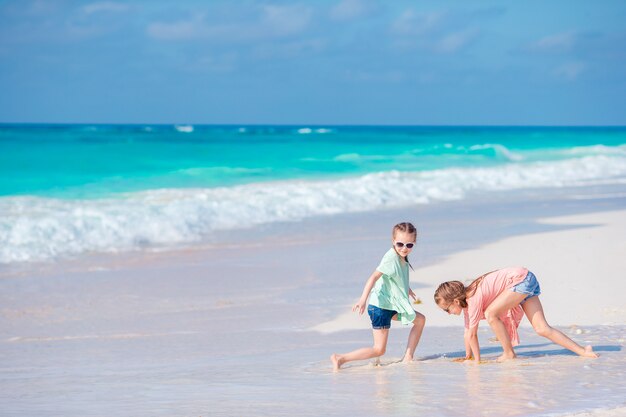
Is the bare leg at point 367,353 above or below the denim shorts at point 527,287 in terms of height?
below

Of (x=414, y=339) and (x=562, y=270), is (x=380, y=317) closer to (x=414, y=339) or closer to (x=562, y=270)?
(x=414, y=339)

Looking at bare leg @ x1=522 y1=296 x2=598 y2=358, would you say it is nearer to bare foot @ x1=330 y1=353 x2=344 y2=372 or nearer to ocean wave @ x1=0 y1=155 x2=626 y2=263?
bare foot @ x1=330 y1=353 x2=344 y2=372

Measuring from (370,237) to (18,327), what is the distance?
618 cm

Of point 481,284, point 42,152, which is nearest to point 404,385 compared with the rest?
point 481,284

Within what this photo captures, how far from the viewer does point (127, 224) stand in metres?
13.8

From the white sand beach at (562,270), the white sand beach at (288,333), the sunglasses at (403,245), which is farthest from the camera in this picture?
the white sand beach at (562,270)

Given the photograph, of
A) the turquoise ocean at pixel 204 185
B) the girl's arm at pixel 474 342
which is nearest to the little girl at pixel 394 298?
the girl's arm at pixel 474 342

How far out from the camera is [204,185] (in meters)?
26.6

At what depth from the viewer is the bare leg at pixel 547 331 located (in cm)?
572

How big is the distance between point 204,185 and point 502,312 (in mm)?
21314

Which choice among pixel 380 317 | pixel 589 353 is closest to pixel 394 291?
pixel 380 317

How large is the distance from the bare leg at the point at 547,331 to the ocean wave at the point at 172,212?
7.52 metres

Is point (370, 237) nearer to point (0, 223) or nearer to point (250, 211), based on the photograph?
point (250, 211)

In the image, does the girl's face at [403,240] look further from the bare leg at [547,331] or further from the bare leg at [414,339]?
the bare leg at [547,331]
